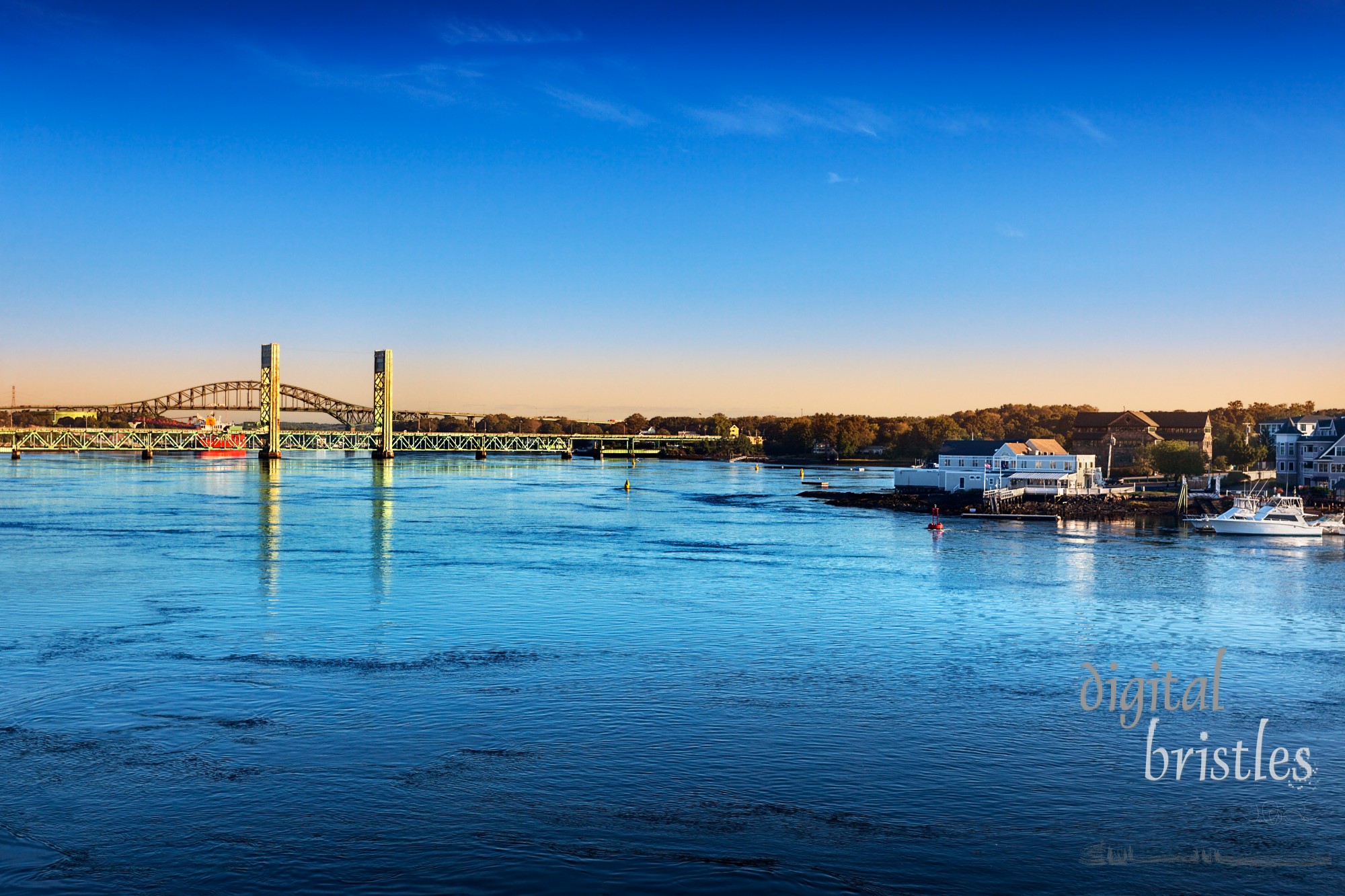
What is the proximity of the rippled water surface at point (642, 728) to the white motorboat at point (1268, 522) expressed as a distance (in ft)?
61.1

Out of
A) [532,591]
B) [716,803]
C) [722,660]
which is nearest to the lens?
[716,803]

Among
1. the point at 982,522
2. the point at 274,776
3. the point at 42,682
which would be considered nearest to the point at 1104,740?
the point at 274,776

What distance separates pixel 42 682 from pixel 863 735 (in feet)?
→ 47.8

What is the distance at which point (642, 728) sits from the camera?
1714 cm

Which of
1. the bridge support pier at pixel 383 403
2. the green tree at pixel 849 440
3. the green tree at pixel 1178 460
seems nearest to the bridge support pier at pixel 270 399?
the bridge support pier at pixel 383 403

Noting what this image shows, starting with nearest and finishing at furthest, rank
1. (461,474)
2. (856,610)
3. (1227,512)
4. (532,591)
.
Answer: (856,610) → (532,591) → (1227,512) → (461,474)

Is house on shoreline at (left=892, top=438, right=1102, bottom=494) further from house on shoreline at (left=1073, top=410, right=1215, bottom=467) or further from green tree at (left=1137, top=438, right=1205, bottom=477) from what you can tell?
house on shoreline at (left=1073, top=410, right=1215, bottom=467)

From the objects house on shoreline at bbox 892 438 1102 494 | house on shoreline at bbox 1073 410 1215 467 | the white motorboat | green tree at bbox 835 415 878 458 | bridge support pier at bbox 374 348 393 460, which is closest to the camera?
the white motorboat

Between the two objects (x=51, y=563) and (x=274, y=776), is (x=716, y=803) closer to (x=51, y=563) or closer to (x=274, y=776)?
(x=274, y=776)

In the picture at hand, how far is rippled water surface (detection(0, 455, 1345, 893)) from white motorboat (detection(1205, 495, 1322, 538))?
18617 millimetres

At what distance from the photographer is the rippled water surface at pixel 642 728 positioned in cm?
1209

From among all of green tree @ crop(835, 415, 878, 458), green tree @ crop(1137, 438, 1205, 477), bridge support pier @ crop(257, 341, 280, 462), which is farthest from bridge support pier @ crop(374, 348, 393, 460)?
green tree @ crop(1137, 438, 1205, 477)

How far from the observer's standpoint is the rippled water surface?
12.1 m

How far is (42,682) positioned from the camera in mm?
19188
